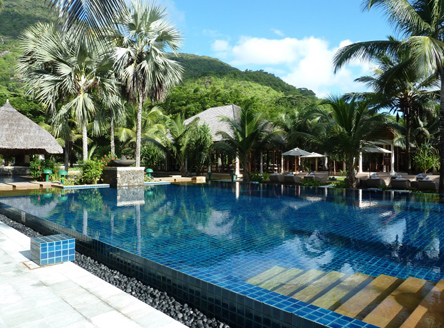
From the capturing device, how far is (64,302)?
10.9ft

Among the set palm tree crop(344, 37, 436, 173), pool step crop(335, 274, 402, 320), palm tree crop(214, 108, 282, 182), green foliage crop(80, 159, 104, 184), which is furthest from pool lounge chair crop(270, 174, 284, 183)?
pool step crop(335, 274, 402, 320)

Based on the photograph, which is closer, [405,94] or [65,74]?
[65,74]

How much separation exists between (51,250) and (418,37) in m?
11.5

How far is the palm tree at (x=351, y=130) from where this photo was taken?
44.8ft

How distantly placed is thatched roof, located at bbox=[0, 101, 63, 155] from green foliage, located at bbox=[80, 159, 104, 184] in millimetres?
4744

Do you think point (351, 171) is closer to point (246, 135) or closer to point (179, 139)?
point (246, 135)

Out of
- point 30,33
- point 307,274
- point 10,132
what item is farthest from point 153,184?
point 307,274

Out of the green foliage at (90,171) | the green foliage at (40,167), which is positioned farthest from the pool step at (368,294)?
the green foliage at (40,167)

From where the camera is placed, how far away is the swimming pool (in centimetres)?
405

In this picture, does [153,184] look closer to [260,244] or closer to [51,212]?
[51,212]

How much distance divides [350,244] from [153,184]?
1242 centimetres

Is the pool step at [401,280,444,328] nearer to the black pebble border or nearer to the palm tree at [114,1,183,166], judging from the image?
the black pebble border

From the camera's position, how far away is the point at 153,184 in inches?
656

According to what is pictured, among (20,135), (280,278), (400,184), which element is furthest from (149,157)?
(280,278)
